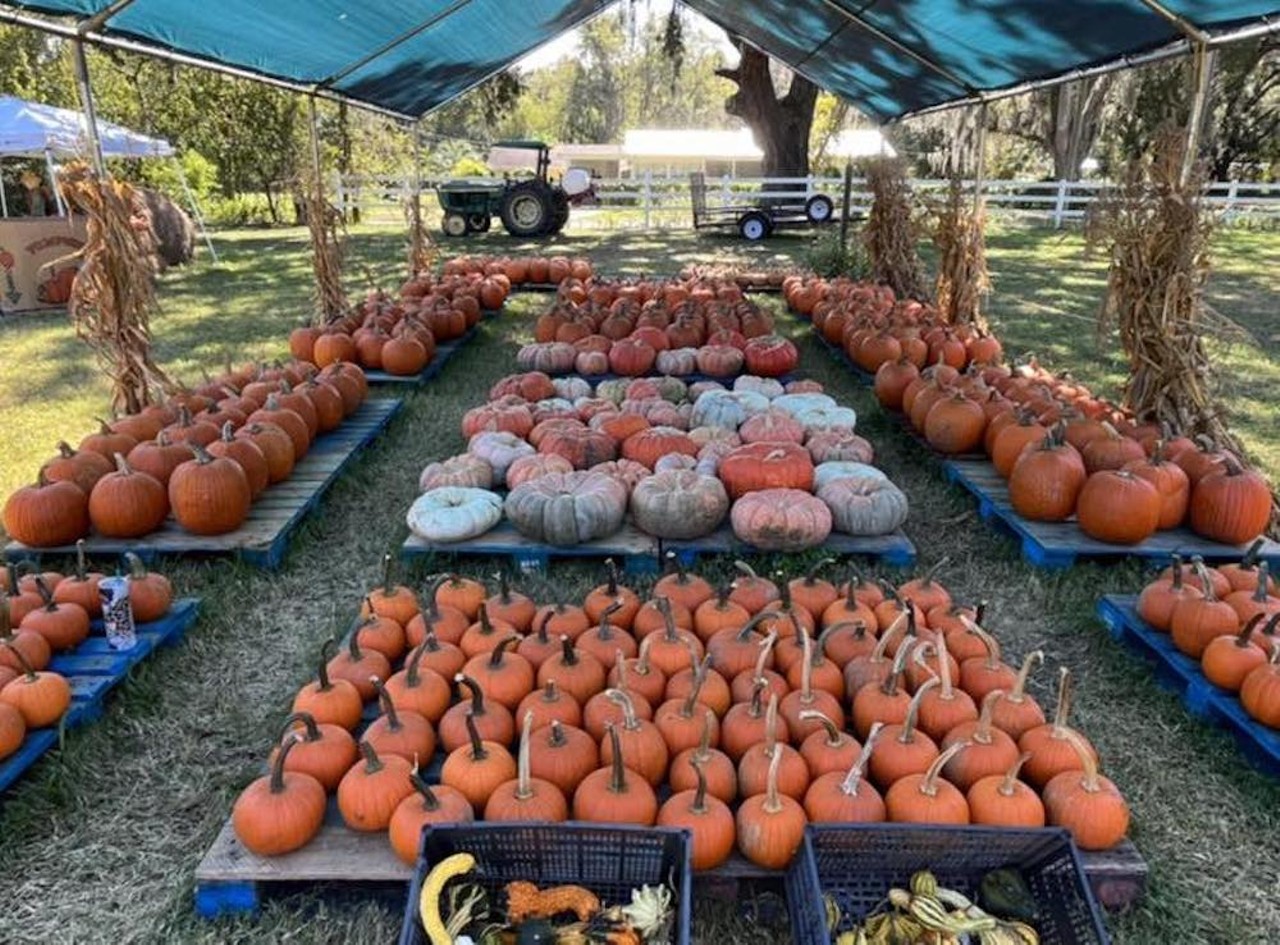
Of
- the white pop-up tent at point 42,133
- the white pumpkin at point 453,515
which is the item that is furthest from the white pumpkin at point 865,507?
the white pop-up tent at point 42,133

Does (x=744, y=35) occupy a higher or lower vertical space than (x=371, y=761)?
higher

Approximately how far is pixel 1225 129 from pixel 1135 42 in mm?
29252

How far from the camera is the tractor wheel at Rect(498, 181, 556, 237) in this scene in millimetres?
18688

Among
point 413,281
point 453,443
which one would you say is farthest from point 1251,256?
point 453,443

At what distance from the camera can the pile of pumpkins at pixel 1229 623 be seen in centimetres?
290

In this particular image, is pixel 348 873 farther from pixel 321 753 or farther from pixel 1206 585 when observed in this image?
pixel 1206 585

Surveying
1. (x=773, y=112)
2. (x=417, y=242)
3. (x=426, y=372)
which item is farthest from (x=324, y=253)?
(x=773, y=112)

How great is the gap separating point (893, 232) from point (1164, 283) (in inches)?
214

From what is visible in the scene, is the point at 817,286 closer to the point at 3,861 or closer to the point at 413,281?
the point at 413,281

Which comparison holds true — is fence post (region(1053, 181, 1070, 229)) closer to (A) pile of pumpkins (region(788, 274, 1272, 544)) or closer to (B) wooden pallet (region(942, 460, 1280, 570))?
(A) pile of pumpkins (region(788, 274, 1272, 544))

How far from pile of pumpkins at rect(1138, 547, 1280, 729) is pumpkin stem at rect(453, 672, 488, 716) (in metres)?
2.47

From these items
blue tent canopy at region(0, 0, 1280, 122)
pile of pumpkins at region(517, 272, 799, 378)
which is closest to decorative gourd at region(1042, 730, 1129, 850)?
blue tent canopy at region(0, 0, 1280, 122)

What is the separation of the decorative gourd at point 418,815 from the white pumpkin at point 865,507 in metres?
2.53

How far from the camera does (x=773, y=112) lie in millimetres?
20922
